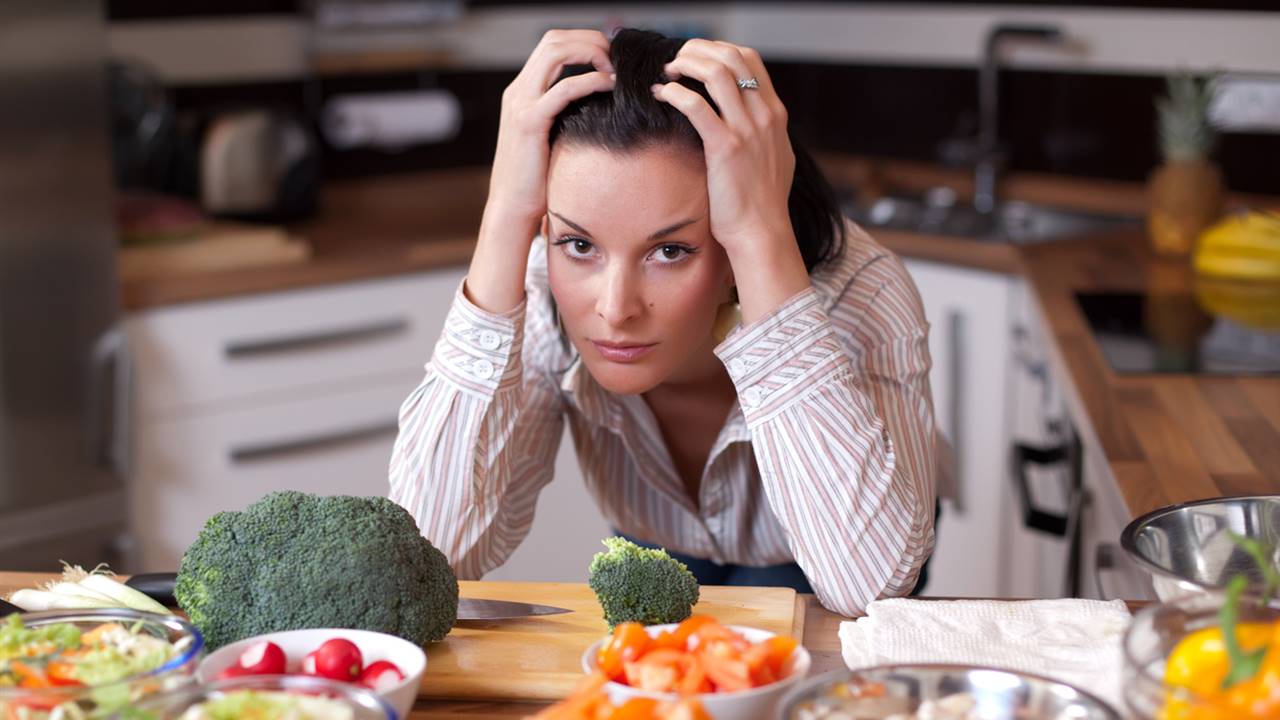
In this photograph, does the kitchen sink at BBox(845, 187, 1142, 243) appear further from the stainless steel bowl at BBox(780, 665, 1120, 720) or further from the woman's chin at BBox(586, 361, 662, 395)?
the stainless steel bowl at BBox(780, 665, 1120, 720)

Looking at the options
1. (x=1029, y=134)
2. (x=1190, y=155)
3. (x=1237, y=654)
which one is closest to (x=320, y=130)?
(x=1029, y=134)

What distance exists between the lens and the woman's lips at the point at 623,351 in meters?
1.35

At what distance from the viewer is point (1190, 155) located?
9.27ft

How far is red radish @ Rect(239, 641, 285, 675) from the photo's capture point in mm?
971

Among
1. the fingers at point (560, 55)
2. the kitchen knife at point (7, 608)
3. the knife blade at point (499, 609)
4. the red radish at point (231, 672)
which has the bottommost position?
the knife blade at point (499, 609)

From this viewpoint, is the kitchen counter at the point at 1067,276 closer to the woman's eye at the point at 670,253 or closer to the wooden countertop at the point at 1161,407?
the wooden countertop at the point at 1161,407

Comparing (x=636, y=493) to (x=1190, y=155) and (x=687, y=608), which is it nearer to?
(x=687, y=608)

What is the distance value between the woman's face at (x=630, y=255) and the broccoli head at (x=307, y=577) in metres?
0.32

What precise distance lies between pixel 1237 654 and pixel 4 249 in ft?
7.20

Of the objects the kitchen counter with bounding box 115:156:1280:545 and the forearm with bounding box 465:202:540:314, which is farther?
the kitchen counter with bounding box 115:156:1280:545

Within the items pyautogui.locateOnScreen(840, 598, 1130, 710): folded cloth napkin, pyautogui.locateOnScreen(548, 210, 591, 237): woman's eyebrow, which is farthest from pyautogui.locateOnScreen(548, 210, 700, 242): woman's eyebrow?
pyautogui.locateOnScreen(840, 598, 1130, 710): folded cloth napkin

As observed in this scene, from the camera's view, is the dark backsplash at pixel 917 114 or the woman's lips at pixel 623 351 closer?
the woman's lips at pixel 623 351

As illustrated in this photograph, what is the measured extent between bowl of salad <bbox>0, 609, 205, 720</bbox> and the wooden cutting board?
21 cm

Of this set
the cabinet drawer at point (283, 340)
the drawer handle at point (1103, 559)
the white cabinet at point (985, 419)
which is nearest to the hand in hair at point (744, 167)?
the drawer handle at point (1103, 559)
